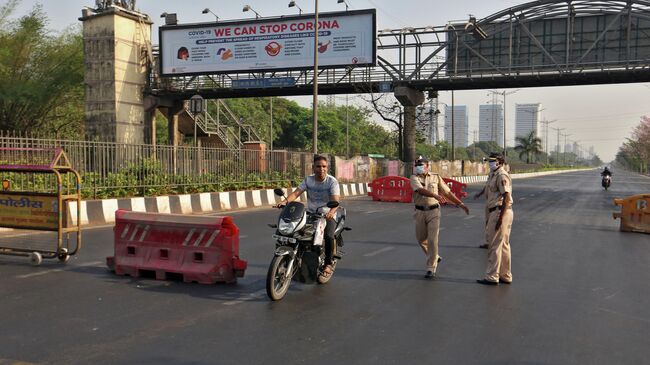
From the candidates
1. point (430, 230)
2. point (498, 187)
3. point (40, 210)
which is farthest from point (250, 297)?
point (40, 210)

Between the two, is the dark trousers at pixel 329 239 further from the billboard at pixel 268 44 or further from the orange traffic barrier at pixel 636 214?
the billboard at pixel 268 44

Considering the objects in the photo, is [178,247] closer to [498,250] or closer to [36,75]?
[498,250]

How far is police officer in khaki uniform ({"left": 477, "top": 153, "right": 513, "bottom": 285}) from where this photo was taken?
7.57m

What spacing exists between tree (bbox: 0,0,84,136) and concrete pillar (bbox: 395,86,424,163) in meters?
20.2

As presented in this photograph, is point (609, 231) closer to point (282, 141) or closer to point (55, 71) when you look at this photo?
point (55, 71)

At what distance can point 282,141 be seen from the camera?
77.0 meters

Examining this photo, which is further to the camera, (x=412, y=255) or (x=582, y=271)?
(x=412, y=255)

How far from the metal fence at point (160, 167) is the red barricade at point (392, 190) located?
13.6 ft

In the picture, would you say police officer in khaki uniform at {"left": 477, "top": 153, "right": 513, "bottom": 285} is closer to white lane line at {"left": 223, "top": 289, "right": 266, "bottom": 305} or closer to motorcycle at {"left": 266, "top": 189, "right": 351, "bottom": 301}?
motorcycle at {"left": 266, "top": 189, "right": 351, "bottom": 301}

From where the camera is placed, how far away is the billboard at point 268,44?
32.3m

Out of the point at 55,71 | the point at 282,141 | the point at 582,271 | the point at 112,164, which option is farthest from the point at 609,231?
the point at 282,141

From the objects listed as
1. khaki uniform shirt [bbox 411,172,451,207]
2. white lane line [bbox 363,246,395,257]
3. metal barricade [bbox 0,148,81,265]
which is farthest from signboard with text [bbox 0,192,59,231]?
khaki uniform shirt [bbox 411,172,451,207]

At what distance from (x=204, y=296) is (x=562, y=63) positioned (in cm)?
3122

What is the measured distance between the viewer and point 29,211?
868 centimetres
